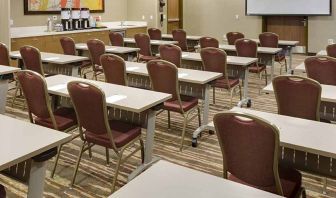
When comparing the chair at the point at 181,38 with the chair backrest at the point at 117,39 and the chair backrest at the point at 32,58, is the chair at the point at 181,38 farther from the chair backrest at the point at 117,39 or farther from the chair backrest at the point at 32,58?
the chair backrest at the point at 32,58

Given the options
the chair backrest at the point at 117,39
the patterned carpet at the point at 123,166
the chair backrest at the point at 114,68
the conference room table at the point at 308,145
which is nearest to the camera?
the conference room table at the point at 308,145

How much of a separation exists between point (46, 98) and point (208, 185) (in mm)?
1863

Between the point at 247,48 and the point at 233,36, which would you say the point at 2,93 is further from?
the point at 233,36

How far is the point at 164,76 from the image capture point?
384cm

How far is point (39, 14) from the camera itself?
8602 millimetres

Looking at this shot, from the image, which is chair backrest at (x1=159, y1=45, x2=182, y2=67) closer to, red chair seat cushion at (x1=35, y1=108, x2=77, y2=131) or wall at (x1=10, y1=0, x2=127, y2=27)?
red chair seat cushion at (x1=35, y1=108, x2=77, y2=131)

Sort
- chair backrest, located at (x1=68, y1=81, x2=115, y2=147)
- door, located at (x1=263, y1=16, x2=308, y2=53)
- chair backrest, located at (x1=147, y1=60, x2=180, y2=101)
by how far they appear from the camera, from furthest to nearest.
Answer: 1. door, located at (x1=263, y1=16, x2=308, y2=53)
2. chair backrest, located at (x1=147, y1=60, x2=180, y2=101)
3. chair backrest, located at (x1=68, y1=81, x2=115, y2=147)

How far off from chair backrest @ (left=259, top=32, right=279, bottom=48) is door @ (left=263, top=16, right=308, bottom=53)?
154 inches

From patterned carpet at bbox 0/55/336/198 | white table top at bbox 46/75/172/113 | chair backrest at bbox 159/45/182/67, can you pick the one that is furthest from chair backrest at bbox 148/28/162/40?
white table top at bbox 46/75/172/113

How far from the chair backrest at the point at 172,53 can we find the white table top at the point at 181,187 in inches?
134

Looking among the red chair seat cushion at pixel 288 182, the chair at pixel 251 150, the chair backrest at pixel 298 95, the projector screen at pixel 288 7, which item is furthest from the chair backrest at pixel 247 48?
the projector screen at pixel 288 7

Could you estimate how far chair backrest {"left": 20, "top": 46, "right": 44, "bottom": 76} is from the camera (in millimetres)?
4922

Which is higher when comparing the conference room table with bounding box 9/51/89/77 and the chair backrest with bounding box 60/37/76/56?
the chair backrest with bounding box 60/37/76/56

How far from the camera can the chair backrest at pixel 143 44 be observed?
7.05 metres
